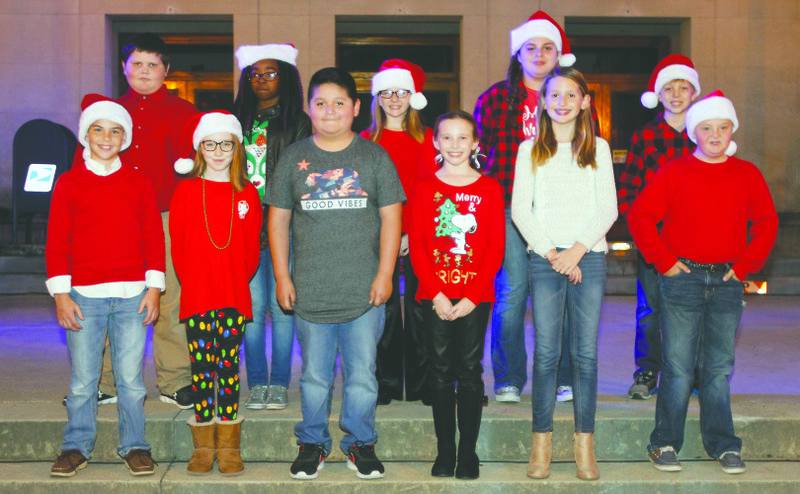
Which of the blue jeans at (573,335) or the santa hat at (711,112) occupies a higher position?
the santa hat at (711,112)

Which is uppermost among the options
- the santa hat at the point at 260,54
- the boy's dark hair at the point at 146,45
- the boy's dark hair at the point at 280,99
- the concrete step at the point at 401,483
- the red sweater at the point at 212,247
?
the boy's dark hair at the point at 146,45

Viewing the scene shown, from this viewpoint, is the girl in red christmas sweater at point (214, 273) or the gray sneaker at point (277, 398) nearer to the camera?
the girl in red christmas sweater at point (214, 273)

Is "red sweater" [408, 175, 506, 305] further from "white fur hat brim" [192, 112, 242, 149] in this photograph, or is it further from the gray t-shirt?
"white fur hat brim" [192, 112, 242, 149]

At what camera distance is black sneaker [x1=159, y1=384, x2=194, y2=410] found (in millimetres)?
4094

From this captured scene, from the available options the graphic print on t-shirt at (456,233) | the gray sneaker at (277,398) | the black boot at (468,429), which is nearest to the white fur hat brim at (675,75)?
the graphic print on t-shirt at (456,233)

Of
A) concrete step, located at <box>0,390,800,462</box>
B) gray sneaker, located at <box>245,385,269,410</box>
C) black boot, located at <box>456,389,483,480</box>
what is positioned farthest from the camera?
gray sneaker, located at <box>245,385,269,410</box>

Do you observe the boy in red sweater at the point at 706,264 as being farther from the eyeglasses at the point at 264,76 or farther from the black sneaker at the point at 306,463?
the eyeglasses at the point at 264,76

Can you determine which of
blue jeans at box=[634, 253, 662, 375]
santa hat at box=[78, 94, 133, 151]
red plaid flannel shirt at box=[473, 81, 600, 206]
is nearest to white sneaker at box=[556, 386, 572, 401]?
blue jeans at box=[634, 253, 662, 375]

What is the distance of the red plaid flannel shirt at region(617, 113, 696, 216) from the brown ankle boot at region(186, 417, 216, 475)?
2.56 metres

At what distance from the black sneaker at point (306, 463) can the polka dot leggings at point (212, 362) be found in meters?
0.37

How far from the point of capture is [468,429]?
354 centimetres

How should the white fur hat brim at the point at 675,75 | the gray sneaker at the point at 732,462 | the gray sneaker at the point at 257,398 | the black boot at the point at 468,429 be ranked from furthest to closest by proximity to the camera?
the white fur hat brim at the point at 675,75
the gray sneaker at the point at 257,398
the gray sneaker at the point at 732,462
the black boot at the point at 468,429

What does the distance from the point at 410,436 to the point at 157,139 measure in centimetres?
221

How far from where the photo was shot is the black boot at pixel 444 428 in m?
3.54
